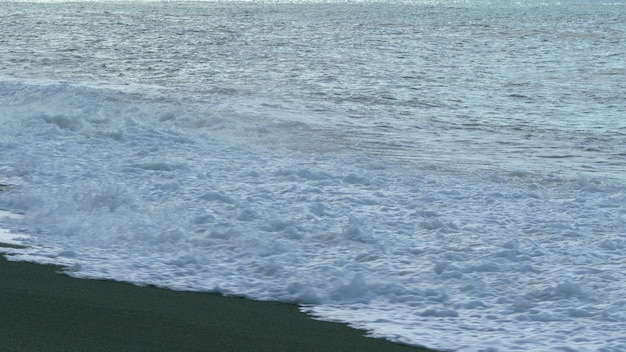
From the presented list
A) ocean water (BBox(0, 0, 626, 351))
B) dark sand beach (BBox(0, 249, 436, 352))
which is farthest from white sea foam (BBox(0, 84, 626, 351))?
dark sand beach (BBox(0, 249, 436, 352))

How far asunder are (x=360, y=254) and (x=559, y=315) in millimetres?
1828

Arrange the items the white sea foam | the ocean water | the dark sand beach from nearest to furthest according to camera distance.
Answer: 1. the dark sand beach
2. the white sea foam
3. the ocean water

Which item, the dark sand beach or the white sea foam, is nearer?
the dark sand beach

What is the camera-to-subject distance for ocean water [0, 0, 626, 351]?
6355 mm

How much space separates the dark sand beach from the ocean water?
25 centimetres

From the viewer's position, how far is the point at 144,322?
565cm

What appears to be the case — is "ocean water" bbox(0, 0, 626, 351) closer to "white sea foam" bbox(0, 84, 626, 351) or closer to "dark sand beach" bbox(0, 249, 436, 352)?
"white sea foam" bbox(0, 84, 626, 351)

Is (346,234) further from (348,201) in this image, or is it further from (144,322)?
(144,322)

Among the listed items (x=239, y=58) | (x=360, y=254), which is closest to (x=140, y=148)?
(x=360, y=254)

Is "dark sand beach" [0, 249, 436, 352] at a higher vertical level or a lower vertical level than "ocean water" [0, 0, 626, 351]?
lower

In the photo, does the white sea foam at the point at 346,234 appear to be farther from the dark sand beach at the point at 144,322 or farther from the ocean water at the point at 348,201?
the dark sand beach at the point at 144,322

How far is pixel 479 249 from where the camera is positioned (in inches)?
295

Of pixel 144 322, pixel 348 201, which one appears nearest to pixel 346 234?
pixel 348 201

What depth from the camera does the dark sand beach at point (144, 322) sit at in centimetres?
525
